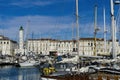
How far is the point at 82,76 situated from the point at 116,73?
306 cm

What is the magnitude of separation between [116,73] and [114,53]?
1040 centimetres

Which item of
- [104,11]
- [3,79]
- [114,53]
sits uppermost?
[104,11]

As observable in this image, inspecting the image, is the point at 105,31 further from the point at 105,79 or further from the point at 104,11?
the point at 105,79

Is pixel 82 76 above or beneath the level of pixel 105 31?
beneath

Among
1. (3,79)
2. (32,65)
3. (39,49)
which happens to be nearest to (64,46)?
(39,49)

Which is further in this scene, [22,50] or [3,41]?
[3,41]

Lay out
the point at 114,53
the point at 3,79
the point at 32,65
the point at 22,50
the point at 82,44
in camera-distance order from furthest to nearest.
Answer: the point at 82,44, the point at 22,50, the point at 32,65, the point at 3,79, the point at 114,53

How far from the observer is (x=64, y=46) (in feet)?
623

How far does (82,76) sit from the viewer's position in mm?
31047

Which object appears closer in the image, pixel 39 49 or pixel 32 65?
pixel 32 65

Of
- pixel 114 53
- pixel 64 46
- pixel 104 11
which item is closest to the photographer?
pixel 114 53

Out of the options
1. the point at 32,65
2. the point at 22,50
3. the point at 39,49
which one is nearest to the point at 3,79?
the point at 32,65

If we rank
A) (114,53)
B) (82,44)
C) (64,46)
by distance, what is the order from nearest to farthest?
(114,53), (82,44), (64,46)

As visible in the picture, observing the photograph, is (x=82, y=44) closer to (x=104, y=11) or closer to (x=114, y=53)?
(x=104, y=11)
